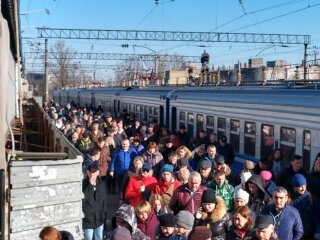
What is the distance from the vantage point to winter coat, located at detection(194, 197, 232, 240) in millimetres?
5367

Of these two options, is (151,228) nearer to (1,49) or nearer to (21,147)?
(1,49)

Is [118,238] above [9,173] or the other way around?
the other way around

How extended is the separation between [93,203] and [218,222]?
217 centimetres

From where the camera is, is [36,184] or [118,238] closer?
[36,184]

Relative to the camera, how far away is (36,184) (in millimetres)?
3756

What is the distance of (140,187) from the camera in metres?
7.86

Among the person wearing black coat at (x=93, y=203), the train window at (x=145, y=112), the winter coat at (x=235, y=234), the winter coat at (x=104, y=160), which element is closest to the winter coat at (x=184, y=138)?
the winter coat at (x=104, y=160)

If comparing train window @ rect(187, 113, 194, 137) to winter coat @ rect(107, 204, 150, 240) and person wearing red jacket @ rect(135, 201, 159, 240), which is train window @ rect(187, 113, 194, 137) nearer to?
person wearing red jacket @ rect(135, 201, 159, 240)

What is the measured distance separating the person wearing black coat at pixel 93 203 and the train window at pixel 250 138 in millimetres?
4628

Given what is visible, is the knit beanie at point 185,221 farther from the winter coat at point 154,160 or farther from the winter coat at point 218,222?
the winter coat at point 154,160

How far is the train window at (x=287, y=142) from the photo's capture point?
931 centimetres

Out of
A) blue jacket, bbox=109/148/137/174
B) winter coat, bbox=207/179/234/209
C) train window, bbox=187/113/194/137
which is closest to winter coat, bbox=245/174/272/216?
winter coat, bbox=207/179/234/209

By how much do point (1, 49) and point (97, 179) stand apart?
3.37 m

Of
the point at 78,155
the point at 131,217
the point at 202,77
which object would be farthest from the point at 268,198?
the point at 202,77
